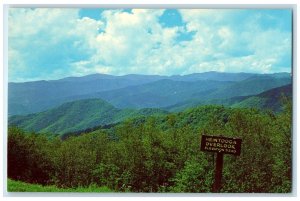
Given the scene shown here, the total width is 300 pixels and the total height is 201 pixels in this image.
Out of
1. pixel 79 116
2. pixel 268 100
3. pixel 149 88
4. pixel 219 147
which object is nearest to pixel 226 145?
pixel 219 147

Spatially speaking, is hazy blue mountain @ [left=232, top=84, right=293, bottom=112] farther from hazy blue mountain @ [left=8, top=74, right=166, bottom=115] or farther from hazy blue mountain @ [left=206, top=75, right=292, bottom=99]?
hazy blue mountain @ [left=8, top=74, right=166, bottom=115]

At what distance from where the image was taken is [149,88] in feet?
27.9

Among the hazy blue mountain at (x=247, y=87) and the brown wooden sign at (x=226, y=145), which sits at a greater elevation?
the hazy blue mountain at (x=247, y=87)

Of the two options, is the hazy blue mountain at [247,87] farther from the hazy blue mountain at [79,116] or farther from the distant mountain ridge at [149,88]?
the hazy blue mountain at [79,116]

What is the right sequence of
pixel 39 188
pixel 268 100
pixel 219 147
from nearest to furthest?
1. pixel 219 147
2. pixel 39 188
3. pixel 268 100

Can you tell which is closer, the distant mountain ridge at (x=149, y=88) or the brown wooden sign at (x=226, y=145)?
the brown wooden sign at (x=226, y=145)

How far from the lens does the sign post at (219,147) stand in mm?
8195

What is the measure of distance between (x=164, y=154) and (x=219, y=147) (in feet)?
2.21

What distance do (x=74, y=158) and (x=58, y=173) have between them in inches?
9.5

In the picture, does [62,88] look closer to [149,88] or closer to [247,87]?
[149,88]

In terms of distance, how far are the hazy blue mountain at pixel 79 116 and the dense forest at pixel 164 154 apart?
2.9 inches

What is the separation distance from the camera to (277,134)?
27.6ft

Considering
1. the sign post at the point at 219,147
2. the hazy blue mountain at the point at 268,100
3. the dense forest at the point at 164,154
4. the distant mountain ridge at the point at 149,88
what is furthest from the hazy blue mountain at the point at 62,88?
the hazy blue mountain at the point at 268,100

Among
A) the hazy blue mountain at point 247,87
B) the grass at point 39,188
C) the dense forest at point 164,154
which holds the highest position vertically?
the hazy blue mountain at point 247,87
